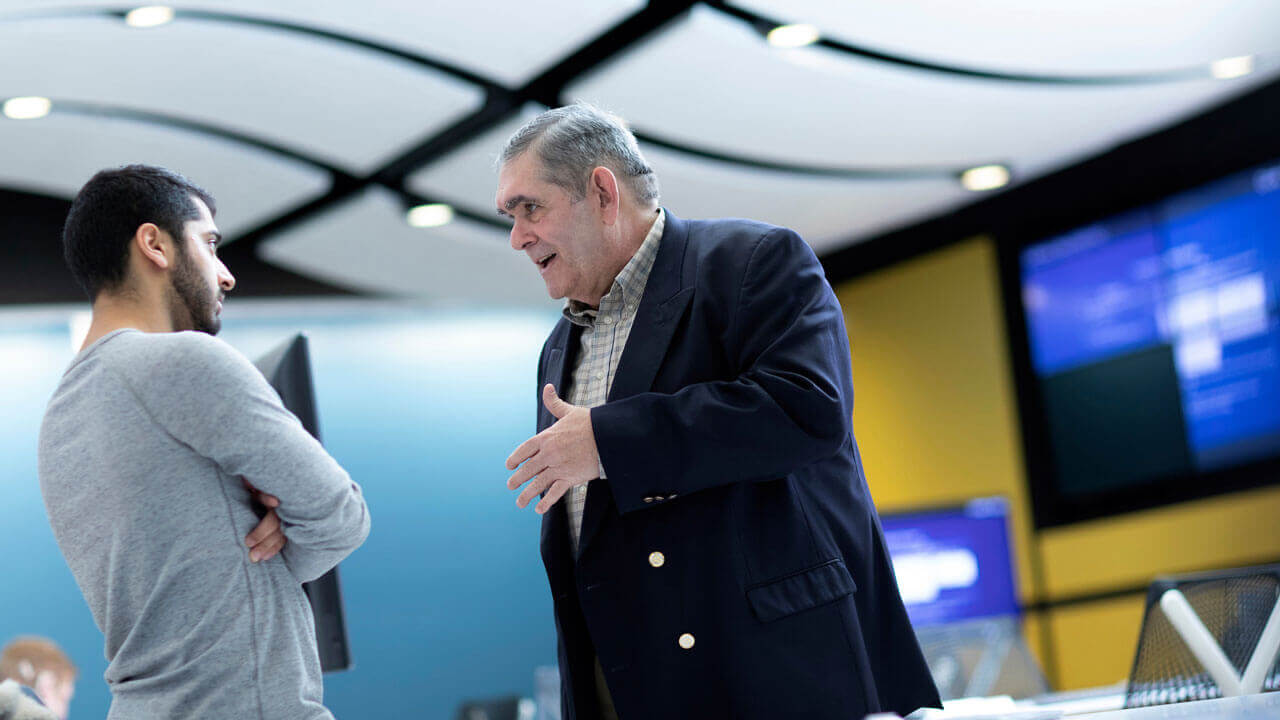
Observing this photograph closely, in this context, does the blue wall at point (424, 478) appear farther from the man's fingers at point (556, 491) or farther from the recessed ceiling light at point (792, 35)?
the man's fingers at point (556, 491)

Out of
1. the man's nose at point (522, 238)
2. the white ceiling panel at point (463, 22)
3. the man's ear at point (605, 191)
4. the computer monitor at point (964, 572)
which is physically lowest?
the computer monitor at point (964, 572)

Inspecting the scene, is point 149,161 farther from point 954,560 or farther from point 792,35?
point 954,560

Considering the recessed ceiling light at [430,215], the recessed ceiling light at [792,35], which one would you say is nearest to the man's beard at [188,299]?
the recessed ceiling light at [792,35]

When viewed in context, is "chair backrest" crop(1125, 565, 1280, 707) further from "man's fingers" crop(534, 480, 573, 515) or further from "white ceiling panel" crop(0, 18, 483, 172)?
"white ceiling panel" crop(0, 18, 483, 172)

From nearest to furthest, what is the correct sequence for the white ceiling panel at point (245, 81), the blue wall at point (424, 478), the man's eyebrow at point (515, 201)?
the man's eyebrow at point (515, 201) < the white ceiling panel at point (245, 81) < the blue wall at point (424, 478)

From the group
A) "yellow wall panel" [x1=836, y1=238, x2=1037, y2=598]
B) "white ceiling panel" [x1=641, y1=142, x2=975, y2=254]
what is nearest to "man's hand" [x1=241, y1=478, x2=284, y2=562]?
"white ceiling panel" [x1=641, y1=142, x2=975, y2=254]

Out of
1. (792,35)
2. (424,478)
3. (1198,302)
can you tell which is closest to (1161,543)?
(1198,302)

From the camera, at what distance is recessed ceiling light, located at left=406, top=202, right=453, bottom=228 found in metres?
6.18

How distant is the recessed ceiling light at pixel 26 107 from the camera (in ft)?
16.2

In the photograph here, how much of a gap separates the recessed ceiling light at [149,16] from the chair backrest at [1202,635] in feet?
11.7

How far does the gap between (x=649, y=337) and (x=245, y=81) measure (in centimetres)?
354

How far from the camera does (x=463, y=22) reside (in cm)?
447

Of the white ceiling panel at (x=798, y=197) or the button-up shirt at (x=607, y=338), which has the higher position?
the white ceiling panel at (x=798, y=197)

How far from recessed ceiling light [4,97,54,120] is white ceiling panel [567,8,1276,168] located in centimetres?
211
